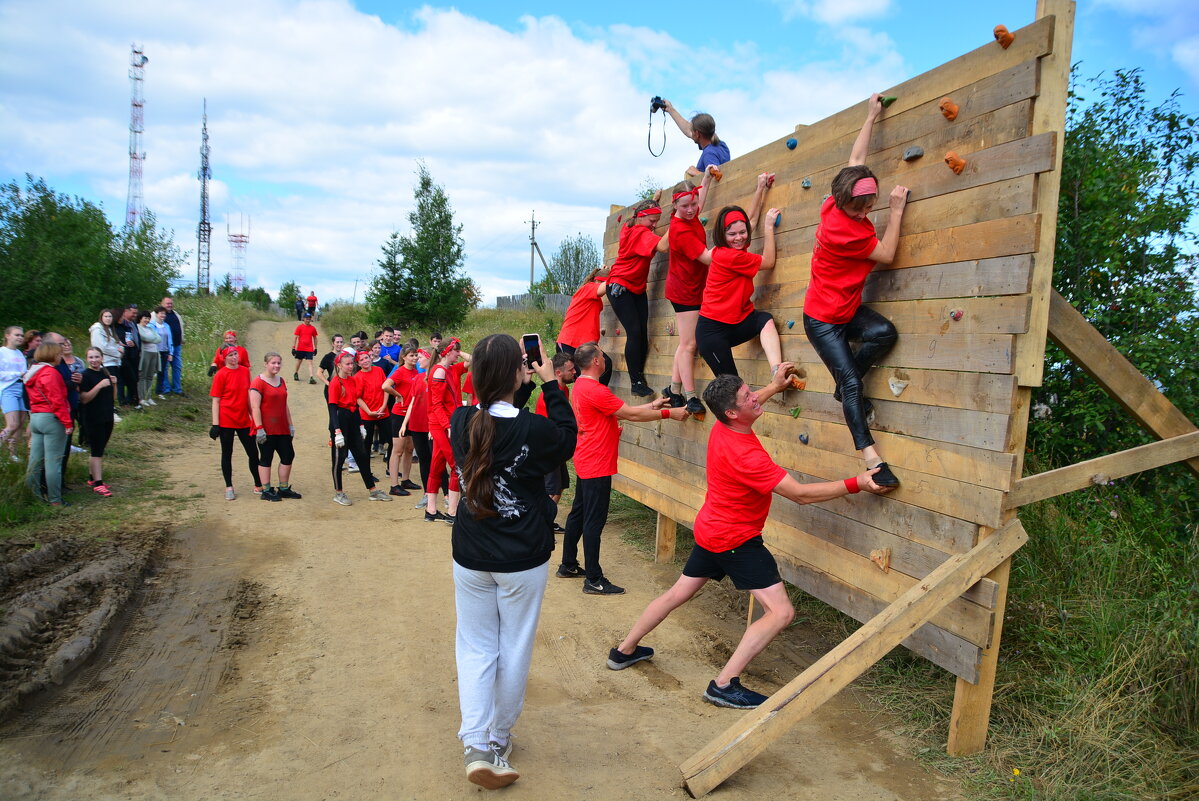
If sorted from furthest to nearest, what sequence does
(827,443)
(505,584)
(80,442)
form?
(80,442), (827,443), (505,584)

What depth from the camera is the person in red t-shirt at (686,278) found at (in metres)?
6.05

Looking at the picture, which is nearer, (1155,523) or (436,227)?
(1155,523)

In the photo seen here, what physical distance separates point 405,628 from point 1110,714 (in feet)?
15.3

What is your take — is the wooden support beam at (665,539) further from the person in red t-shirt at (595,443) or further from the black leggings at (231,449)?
the black leggings at (231,449)

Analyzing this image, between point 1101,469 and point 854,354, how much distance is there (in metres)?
1.48

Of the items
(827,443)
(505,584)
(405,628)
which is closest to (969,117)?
(827,443)

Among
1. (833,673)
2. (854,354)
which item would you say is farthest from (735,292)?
(833,673)

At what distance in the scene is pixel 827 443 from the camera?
4832mm

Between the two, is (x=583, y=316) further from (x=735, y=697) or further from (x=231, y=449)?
(x=231, y=449)

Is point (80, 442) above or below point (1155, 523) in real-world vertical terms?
below

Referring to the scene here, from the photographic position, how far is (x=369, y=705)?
14.8 feet

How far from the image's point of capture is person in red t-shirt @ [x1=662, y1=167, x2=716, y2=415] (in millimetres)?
6055

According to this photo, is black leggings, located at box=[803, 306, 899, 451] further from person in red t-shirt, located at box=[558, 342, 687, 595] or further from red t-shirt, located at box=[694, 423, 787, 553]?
person in red t-shirt, located at box=[558, 342, 687, 595]

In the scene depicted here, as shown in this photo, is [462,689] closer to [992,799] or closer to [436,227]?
[992,799]
